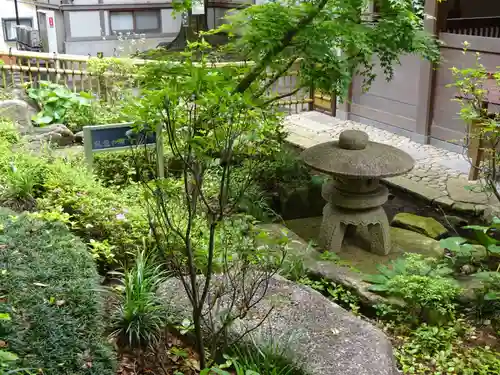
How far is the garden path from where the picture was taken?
7727 mm

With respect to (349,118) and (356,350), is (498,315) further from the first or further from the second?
(349,118)

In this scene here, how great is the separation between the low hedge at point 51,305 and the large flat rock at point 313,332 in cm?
76

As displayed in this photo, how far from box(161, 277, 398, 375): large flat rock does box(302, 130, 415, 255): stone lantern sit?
6.77 ft

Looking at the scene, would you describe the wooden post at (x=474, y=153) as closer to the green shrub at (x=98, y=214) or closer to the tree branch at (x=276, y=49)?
the green shrub at (x=98, y=214)

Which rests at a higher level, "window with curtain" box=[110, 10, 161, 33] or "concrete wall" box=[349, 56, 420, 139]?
"window with curtain" box=[110, 10, 161, 33]

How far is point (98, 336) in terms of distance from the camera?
130 inches

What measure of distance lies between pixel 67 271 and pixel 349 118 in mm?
9567

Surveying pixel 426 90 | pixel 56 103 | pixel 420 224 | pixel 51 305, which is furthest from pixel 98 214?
pixel 426 90

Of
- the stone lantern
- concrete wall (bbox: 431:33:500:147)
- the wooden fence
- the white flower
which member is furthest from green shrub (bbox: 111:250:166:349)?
concrete wall (bbox: 431:33:500:147)

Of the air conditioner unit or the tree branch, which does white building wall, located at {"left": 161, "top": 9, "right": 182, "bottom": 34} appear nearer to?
the air conditioner unit

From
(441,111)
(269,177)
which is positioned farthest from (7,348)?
(441,111)

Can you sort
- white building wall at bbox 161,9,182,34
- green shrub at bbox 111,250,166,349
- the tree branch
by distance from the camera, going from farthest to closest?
white building wall at bbox 161,9,182,34 → green shrub at bbox 111,250,166,349 → the tree branch

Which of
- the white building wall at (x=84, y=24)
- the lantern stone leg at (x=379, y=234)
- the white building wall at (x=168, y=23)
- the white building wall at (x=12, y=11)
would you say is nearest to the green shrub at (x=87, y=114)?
the lantern stone leg at (x=379, y=234)

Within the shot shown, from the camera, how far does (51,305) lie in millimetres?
3316
